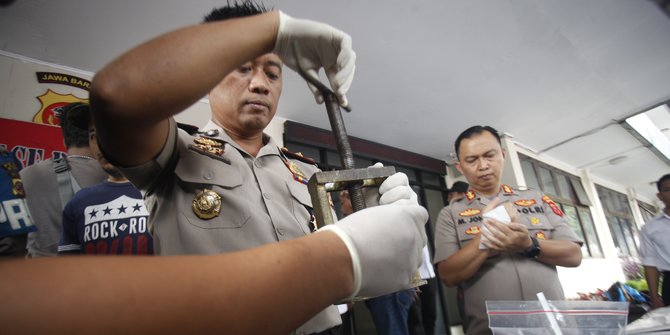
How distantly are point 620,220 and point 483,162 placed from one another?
1115cm

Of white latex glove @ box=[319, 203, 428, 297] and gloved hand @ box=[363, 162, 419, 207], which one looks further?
gloved hand @ box=[363, 162, 419, 207]

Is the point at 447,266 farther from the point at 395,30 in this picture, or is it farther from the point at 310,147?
the point at 310,147

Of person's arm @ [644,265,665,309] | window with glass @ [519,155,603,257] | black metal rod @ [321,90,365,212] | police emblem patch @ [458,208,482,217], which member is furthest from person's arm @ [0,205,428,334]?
window with glass @ [519,155,603,257]

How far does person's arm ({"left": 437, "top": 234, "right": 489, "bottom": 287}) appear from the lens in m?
1.72

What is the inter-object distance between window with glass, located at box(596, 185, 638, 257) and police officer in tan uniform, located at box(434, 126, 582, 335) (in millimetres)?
9107

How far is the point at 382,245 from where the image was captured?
57cm

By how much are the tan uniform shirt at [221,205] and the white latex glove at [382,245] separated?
15.9 inches

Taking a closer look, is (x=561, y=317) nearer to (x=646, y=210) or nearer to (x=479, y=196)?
(x=479, y=196)

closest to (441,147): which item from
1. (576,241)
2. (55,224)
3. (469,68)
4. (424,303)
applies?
(469,68)

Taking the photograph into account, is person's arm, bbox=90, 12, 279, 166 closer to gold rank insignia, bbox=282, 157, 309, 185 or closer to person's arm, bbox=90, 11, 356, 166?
person's arm, bbox=90, 11, 356, 166

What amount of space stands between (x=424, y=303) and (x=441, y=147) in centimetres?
308

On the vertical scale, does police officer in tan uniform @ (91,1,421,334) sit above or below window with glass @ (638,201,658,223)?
above

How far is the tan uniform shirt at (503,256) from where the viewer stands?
173cm

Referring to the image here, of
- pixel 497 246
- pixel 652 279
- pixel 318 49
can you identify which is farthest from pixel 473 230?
pixel 652 279
